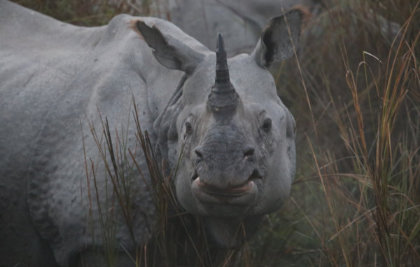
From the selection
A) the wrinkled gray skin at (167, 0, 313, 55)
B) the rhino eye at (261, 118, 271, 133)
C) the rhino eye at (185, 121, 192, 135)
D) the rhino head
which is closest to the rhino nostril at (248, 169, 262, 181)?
the rhino head

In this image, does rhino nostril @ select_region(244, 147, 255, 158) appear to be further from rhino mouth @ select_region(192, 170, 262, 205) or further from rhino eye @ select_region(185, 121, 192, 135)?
rhino eye @ select_region(185, 121, 192, 135)

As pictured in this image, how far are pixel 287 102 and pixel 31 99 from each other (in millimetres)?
2549

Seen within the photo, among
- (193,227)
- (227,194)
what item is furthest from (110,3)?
(227,194)

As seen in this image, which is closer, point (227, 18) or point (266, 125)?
point (266, 125)

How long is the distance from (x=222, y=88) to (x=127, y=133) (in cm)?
70

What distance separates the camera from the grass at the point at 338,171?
327cm

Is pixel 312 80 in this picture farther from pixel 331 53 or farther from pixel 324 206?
pixel 324 206

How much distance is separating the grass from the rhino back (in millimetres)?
104

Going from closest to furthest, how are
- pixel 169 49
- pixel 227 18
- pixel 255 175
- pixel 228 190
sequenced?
pixel 228 190 → pixel 255 175 → pixel 169 49 → pixel 227 18

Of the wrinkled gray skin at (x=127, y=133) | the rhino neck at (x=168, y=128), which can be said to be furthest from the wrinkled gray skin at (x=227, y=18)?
the rhino neck at (x=168, y=128)

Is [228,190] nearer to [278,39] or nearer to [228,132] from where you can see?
[228,132]

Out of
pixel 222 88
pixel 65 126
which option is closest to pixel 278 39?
pixel 222 88

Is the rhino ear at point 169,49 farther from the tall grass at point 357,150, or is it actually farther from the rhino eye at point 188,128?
the tall grass at point 357,150

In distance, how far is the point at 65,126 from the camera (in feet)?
11.8
